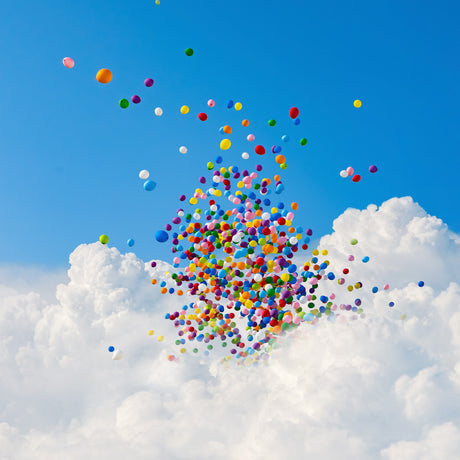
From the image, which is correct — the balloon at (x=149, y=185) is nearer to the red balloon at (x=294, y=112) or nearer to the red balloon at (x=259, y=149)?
the red balloon at (x=259, y=149)

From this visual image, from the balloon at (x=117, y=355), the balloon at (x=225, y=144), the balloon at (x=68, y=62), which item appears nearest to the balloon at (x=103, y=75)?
the balloon at (x=68, y=62)

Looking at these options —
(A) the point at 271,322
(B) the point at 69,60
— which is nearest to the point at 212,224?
(A) the point at 271,322

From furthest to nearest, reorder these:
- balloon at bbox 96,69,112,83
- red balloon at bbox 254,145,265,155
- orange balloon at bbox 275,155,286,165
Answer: orange balloon at bbox 275,155,286,165 → red balloon at bbox 254,145,265,155 → balloon at bbox 96,69,112,83

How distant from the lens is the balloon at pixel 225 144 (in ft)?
39.9

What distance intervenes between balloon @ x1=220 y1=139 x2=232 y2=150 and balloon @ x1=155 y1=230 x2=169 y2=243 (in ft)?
8.51

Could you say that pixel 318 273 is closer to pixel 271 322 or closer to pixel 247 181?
pixel 271 322

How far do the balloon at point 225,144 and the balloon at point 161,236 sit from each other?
8.51ft

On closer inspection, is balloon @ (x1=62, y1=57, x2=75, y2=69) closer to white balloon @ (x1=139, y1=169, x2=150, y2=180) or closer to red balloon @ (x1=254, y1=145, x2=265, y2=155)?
white balloon @ (x1=139, y1=169, x2=150, y2=180)

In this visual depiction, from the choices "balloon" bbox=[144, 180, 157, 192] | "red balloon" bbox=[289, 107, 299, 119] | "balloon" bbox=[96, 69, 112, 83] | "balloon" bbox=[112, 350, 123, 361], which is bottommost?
"balloon" bbox=[112, 350, 123, 361]

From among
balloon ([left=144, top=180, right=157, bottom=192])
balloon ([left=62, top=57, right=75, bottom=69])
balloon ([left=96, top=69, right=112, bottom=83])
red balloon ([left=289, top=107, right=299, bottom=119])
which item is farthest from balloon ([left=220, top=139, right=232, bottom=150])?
balloon ([left=62, top=57, right=75, bottom=69])

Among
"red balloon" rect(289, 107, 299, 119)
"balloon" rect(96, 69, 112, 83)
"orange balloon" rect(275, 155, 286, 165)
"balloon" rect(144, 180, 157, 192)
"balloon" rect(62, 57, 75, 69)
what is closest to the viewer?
"balloon" rect(96, 69, 112, 83)

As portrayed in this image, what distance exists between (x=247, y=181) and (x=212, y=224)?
145cm

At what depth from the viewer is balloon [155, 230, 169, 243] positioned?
12.1 metres

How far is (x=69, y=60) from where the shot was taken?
33.9 ft
